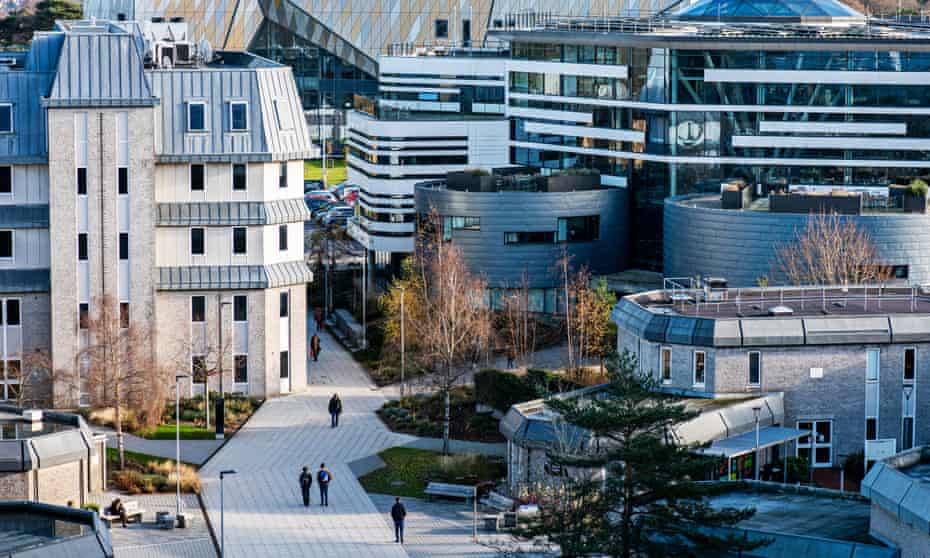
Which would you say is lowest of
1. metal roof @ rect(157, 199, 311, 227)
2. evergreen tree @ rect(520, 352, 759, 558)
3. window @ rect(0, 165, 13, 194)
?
evergreen tree @ rect(520, 352, 759, 558)

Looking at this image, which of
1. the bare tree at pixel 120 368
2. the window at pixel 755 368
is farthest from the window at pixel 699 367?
the bare tree at pixel 120 368

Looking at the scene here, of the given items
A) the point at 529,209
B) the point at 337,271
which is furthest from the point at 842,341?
the point at 337,271

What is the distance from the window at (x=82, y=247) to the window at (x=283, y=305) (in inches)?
285

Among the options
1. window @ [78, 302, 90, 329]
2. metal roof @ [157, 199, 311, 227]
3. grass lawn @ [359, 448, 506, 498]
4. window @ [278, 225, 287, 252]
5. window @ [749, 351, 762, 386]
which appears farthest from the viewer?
window @ [278, 225, 287, 252]

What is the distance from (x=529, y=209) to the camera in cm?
9131

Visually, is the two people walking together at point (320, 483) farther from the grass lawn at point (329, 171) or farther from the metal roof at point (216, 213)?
the grass lawn at point (329, 171)

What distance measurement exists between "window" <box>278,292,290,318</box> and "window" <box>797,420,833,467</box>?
71.4 ft

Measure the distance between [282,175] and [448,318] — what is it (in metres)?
8.22

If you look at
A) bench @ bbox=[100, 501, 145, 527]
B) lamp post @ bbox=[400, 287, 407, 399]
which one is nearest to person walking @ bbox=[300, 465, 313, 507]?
bench @ bbox=[100, 501, 145, 527]

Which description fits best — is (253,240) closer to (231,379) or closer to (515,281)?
(231,379)

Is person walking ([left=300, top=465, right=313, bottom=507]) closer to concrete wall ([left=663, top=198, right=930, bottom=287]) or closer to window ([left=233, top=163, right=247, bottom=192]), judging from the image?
window ([left=233, top=163, right=247, bottom=192])

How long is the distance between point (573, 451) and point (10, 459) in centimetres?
1691

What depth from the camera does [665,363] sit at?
6506 cm

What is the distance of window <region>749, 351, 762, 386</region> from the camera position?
64188 mm
